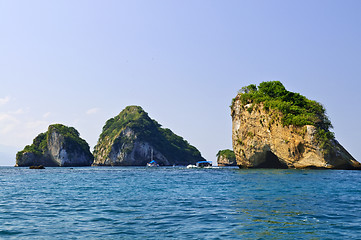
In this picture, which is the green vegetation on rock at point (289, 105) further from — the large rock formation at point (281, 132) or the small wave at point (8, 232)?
the small wave at point (8, 232)

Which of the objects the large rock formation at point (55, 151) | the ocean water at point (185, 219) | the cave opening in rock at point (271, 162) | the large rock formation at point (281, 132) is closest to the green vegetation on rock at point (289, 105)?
the large rock formation at point (281, 132)

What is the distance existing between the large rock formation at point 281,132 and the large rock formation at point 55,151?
400 feet

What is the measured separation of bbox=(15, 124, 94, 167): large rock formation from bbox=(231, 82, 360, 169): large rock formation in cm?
12186

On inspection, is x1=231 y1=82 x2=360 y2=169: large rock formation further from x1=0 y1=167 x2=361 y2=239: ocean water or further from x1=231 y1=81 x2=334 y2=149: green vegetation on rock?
x1=0 y1=167 x2=361 y2=239: ocean water

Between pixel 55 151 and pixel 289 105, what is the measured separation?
5847 inches

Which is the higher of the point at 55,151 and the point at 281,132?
the point at 55,151

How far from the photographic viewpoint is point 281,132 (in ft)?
249

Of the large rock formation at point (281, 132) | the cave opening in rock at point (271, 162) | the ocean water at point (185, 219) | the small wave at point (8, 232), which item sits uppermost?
the large rock formation at point (281, 132)

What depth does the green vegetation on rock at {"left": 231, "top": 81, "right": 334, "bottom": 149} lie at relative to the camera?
71.4 m

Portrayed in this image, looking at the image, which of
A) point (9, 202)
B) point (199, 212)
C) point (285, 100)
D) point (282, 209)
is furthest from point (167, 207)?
point (285, 100)

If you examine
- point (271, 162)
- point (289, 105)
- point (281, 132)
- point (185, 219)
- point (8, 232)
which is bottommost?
point (8, 232)

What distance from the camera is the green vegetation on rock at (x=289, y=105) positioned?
234 ft

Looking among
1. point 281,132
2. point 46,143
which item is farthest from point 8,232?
point 46,143

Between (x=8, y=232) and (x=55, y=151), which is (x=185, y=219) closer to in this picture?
(x=8, y=232)
